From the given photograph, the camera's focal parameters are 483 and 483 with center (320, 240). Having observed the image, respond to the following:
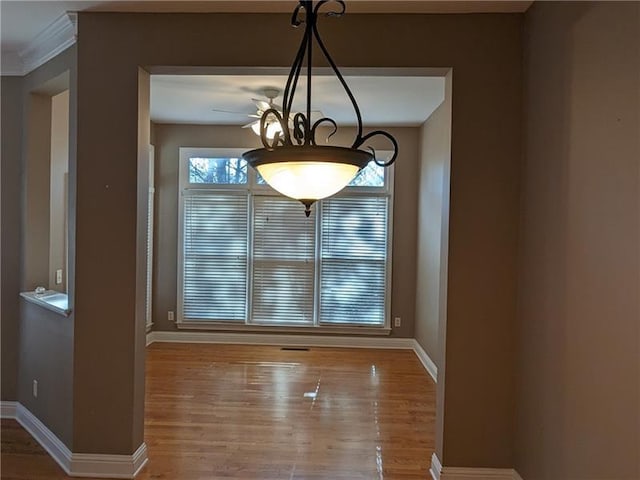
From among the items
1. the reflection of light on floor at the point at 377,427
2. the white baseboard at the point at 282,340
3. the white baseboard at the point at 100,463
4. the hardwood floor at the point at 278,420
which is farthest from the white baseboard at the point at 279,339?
the white baseboard at the point at 100,463

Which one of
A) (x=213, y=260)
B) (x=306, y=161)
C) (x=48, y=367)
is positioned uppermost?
(x=306, y=161)

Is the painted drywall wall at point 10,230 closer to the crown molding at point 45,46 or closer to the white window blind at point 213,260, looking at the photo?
the crown molding at point 45,46

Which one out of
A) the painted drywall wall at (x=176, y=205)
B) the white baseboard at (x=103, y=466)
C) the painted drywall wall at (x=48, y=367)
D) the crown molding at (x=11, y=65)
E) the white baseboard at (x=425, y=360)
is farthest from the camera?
the painted drywall wall at (x=176, y=205)

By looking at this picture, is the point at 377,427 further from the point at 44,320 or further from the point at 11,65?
the point at 11,65

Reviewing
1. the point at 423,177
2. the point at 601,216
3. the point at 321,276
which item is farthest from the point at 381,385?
the point at 601,216

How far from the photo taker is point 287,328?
5.96 meters

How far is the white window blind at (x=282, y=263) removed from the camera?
19.4 feet

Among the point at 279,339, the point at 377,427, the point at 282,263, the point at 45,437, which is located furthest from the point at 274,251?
the point at 45,437

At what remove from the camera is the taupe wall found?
1671 millimetres

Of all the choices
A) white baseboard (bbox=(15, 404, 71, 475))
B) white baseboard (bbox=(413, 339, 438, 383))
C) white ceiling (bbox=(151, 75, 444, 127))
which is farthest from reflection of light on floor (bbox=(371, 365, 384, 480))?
white ceiling (bbox=(151, 75, 444, 127))

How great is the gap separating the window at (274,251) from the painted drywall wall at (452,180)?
319 centimetres

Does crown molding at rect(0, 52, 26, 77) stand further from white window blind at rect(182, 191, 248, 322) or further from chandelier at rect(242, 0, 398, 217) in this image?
chandelier at rect(242, 0, 398, 217)

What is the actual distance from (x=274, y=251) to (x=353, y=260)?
3.20ft

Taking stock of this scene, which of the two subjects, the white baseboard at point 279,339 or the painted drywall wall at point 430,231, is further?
the white baseboard at point 279,339
